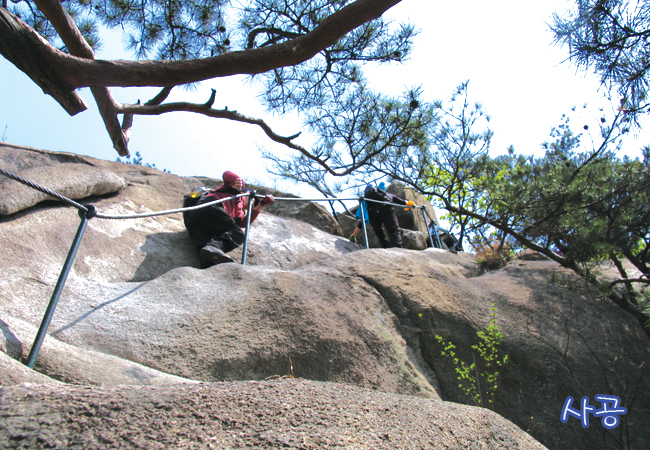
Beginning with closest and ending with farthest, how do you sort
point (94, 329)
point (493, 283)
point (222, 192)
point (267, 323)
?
point (94, 329)
point (267, 323)
point (493, 283)
point (222, 192)

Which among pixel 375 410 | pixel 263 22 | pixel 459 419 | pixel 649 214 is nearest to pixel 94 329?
pixel 375 410

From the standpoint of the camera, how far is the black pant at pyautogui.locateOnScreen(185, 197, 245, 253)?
4539 millimetres

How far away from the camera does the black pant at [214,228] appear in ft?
14.9

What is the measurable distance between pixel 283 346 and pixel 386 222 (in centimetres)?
439

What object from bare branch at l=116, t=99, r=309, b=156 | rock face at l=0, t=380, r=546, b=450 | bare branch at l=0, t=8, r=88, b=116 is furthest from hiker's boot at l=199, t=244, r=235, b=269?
rock face at l=0, t=380, r=546, b=450

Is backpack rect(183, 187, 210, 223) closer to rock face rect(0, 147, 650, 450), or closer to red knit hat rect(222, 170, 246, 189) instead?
red knit hat rect(222, 170, 246, 189)

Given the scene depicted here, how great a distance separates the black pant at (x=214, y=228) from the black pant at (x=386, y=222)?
9.31 ft

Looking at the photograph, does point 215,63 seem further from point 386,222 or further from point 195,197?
point 386,222

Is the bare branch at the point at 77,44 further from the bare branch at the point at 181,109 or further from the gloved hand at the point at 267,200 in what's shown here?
the gloved hand at the point at 267,200

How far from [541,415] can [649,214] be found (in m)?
2.02

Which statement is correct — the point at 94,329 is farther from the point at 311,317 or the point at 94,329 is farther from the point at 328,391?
the point at 328,391

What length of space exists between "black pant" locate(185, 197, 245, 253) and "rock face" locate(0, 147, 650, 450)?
0.28 m

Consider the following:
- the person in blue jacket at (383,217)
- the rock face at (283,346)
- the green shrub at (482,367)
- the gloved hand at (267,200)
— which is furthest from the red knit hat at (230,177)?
the green shrub at (482,367)

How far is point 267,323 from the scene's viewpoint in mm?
2846
